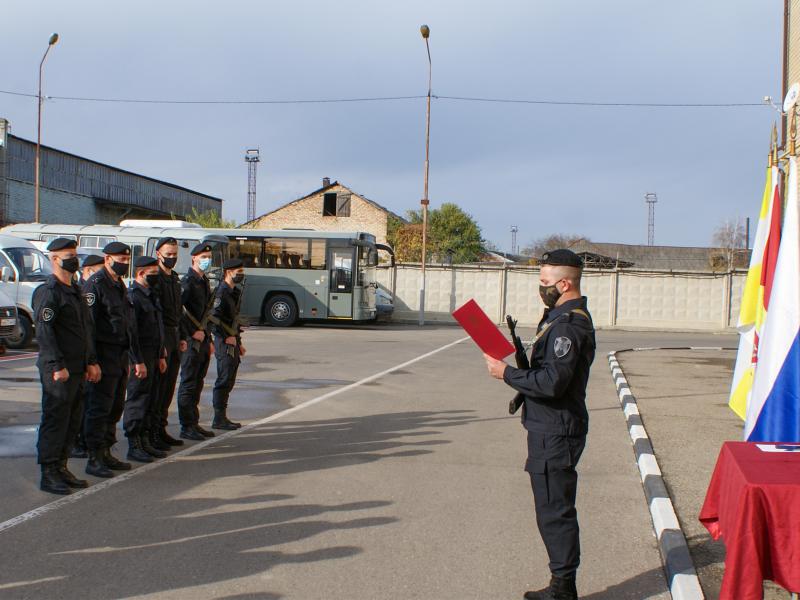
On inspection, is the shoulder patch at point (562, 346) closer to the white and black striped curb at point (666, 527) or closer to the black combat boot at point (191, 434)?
the white and black striped curb at point (666, 527)

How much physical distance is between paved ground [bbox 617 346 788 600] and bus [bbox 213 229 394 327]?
1110 centimetres

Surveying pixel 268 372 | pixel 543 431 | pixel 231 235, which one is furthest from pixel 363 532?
pixel 231 235

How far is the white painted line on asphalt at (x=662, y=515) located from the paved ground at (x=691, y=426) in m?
0.08

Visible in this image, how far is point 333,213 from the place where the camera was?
2103 inches

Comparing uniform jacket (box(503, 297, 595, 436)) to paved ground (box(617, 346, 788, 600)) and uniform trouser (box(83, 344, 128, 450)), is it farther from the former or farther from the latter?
uniform trouser (box(83, 344, 128, 450))

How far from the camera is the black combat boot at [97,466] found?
641 cm

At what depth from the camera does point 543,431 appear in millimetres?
3986

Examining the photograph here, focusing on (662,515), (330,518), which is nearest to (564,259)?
(662,515)

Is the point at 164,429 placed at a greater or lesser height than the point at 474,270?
lesser

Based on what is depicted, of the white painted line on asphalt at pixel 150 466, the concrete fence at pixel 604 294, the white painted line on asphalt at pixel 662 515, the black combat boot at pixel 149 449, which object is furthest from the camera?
the concrete fence at pixel 604 294

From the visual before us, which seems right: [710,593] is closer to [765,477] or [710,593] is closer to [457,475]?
[765,477]

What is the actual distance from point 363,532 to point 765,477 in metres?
2.56

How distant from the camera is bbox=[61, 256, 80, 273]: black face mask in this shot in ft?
19.9

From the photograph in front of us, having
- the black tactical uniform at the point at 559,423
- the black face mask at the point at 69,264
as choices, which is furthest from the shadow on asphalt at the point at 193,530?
the black face mask at the point at 69,264
